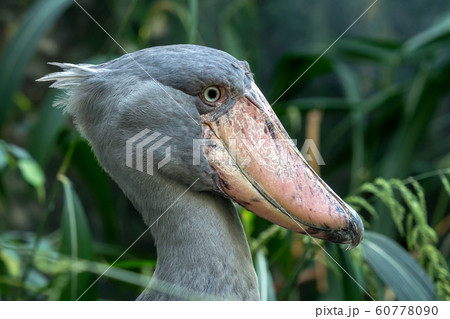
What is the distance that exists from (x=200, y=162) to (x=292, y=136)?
3.67ft

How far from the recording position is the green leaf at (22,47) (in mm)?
2068

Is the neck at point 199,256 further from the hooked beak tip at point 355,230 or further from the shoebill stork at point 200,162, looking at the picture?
the hooked beak tip at point 355,230

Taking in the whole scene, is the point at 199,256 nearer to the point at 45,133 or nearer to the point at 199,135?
the point at 199,135

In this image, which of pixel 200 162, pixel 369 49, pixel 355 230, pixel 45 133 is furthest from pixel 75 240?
pixel 369 49

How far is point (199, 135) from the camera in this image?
4.15 ft

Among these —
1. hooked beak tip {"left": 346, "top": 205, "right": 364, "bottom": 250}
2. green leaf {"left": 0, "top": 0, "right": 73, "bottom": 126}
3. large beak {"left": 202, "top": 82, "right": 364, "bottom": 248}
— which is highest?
green leaf {"left": 0, "top": 0, "right": 73, "bottom": 126}

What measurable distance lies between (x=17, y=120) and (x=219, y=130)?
8.59 ft

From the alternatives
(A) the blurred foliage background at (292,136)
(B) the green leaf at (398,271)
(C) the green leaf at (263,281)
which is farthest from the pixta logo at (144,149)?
(B) the green leaf at (398,271)

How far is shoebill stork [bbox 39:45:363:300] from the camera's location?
1.23m

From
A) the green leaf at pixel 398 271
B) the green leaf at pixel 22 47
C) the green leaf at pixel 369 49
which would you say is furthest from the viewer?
the green leaf at pixel 369 49

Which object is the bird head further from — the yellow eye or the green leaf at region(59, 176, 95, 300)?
the green leaf at region(59, 176, 95, 300)

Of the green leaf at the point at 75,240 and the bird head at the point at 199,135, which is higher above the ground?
the bird head at the point at 199,135

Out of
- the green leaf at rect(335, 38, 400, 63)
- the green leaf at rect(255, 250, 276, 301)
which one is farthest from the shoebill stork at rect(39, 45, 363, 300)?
the green leaf at rect(335, 38, 400, 63)

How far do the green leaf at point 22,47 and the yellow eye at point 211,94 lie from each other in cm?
101
